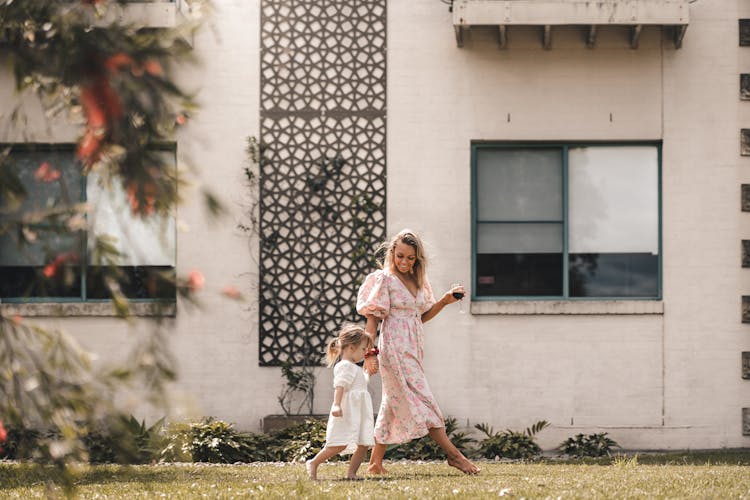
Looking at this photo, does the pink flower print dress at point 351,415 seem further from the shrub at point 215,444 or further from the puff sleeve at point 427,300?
the shrub at point 215,444

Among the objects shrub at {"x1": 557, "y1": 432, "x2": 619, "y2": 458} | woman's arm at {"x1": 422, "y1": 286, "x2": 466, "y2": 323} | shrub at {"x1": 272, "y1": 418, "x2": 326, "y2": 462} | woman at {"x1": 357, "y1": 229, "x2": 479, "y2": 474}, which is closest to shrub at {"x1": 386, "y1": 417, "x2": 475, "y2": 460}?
shrub at {"x1": 272, "y1": 418, "x2": 326, "y2": 462}

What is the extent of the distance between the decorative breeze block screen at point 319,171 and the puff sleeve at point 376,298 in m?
3.01

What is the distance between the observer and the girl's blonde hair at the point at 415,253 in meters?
8.23

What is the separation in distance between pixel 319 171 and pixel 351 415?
13.5 ft

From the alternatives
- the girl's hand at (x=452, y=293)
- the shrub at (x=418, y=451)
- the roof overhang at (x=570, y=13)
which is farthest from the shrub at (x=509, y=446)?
the roof overhang at (x=570, y=13)

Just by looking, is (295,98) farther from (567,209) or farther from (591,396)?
(591,396)

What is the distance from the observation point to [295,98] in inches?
452

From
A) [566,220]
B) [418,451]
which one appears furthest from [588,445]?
[566,220]

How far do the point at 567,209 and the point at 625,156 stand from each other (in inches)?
33.6

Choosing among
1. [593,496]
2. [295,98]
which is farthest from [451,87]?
[593,496]

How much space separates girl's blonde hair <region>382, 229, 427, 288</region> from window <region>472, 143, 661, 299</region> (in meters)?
3.17

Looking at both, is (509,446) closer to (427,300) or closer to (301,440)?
(301,440)

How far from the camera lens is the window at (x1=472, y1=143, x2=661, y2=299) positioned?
37.6 ft

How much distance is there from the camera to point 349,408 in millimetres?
7910
